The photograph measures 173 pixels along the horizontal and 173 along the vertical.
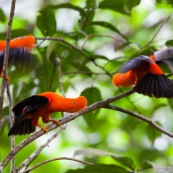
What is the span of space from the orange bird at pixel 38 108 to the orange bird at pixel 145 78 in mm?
270

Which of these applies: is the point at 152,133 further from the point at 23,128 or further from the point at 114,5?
the point at 23,128

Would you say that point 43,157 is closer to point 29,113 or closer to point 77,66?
point 77,66

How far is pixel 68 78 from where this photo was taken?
10.4 feet

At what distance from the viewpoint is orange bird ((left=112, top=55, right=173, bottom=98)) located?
2.02 meters

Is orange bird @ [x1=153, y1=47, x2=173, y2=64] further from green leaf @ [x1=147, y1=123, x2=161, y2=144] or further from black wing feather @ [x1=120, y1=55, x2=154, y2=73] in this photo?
green leaf @ [x1=147, y1=123, x2=161, y2=144]

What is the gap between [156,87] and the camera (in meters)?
2.05

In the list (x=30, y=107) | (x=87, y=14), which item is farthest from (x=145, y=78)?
(x=87, y=14)

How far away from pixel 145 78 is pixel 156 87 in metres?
0.11

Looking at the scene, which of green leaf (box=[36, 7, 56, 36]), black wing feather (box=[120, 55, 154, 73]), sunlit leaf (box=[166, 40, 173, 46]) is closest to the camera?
black wing feather (box=[120, 55, 154, 73])

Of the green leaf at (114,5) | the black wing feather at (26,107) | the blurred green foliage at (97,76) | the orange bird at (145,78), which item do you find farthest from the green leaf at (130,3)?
the black wing feather at (26,107)

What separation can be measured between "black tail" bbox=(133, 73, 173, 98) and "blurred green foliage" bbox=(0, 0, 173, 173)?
0.31 m

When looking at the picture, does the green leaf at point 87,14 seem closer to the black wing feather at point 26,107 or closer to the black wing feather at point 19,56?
the black wing feather at point 19,56

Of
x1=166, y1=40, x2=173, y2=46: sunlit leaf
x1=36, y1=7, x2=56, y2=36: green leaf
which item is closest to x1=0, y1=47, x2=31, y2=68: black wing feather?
Result: x1=36, y1=7, x2=56, y2=36: green leaf

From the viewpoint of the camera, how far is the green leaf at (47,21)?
277 centimetres
